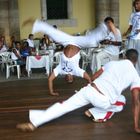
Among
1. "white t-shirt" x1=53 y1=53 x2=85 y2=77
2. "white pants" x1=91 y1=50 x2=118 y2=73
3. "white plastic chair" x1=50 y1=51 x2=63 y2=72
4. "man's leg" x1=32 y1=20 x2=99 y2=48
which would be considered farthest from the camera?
"white plastic chair" x1=50 y1=51 x2=63 y2=72

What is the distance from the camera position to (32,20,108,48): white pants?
6.12m

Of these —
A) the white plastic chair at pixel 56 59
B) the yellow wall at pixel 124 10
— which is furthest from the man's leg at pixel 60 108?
the yellow wall at pixel 124 10

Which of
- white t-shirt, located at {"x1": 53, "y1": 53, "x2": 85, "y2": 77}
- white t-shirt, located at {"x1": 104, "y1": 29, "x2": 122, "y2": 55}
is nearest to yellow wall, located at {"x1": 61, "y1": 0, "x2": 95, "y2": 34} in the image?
white t-shirt, located at {"x1": 104, "y1": 29, "x2": 122, "y2": 55}

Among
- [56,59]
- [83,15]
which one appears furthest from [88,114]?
[83,15]

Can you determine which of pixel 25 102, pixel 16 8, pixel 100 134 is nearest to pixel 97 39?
pixel 25 102

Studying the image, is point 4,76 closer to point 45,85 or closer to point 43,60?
point 43,60

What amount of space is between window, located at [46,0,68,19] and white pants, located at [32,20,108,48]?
328 inches

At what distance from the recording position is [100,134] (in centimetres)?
477

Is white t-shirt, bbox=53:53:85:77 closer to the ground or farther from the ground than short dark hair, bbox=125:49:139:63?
closer to the ground

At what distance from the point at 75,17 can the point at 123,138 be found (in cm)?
1075

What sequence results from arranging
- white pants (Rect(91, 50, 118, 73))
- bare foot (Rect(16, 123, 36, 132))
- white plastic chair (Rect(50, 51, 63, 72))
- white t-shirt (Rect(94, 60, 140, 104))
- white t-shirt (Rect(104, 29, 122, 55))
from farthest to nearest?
white plastic chair (Rect(50, 51, 63, 72))
white pants (Rect(91, 50, 118, 73))
white t-shirt (Rect(104, 29, 122, 55))
bare foot (Rect(16, 123, 36, 132))
white t-shirt (Rect(94, 60, 140, 104))

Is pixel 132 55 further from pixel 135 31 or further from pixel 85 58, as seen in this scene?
pixel 85 58

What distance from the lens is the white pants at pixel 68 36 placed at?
6116 mm

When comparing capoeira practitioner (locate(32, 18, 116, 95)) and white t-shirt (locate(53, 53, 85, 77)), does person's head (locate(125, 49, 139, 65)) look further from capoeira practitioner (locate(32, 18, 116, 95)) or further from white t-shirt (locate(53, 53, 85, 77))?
white t-shirt (locate(53, 53, 85, 77))
